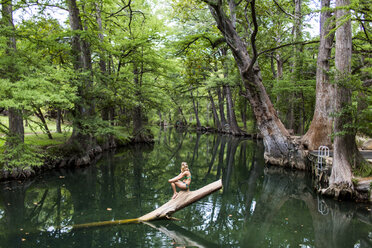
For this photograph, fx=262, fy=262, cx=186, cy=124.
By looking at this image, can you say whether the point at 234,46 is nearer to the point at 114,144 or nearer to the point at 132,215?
the point at 132,215

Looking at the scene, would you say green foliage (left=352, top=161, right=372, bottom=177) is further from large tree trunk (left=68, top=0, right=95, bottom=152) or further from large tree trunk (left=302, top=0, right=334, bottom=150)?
large tree trunk (left=68, top=0, right=95, bottom=152)

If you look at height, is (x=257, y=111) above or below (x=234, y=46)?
below

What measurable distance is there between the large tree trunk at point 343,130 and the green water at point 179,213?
546 millimetres

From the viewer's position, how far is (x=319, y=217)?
6.94 m

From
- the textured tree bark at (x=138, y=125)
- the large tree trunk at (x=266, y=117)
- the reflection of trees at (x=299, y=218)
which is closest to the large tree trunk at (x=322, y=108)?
the large tree trunk at (x=266, y=117)

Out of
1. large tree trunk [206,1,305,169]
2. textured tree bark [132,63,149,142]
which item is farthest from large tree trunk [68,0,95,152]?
large tree trunk [206,1,305,169]

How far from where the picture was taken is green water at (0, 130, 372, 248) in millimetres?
5562

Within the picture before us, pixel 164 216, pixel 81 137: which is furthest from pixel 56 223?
pixel 81 137

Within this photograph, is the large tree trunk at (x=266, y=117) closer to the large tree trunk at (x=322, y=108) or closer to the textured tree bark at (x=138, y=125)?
the large tree trunk at (x=322, y=108)

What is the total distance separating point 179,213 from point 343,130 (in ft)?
17.4

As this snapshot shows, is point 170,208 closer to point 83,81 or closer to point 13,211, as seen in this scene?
point 13,211

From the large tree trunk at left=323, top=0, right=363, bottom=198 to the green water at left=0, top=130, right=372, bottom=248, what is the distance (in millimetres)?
546

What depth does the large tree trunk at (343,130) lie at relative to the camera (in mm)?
7703

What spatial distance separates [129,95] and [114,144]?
629 centimetres
